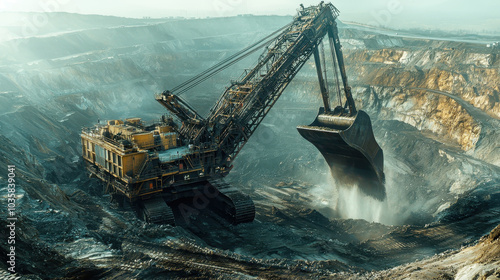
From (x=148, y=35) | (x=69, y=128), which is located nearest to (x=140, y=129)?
(x=69, y=128)

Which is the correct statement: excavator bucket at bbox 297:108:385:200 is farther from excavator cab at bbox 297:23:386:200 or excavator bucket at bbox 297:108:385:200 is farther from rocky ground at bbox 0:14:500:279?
rocky ground at bbox 0:14:500:279

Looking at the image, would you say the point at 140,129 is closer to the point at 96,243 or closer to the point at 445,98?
the point at 96,243

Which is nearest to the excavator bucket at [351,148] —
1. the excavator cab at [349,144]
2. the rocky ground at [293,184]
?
the excavator cab at [349,144]

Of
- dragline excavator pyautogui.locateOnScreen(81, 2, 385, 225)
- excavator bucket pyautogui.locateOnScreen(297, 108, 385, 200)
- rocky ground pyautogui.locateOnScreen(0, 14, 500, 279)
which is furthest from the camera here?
excavator bucket pyautogui.locateOnScreen(297, 108, 385, 200)

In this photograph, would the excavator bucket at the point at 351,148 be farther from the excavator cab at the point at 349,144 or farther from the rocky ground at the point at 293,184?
the rocky ground at the point at 293,184

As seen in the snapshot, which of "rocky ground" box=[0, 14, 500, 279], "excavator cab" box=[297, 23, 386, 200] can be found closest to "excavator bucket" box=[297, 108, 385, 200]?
"excavator cab" box=[297, 23, 386, 200]

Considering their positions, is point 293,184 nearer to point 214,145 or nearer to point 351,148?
point 351,148

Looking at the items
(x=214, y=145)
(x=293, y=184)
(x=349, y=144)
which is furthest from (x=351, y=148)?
(x=293, y=184)
